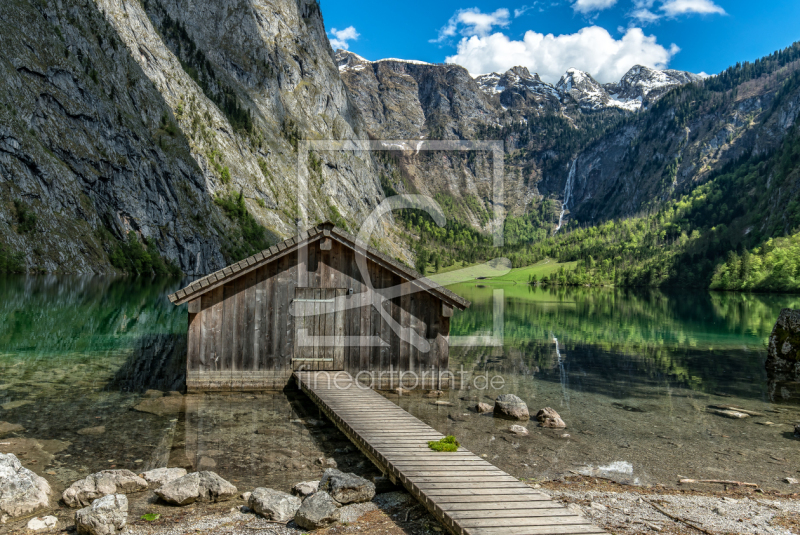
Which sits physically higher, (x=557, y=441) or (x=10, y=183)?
(x=10, y=183)

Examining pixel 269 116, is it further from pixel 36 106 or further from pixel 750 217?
pixel 750 217

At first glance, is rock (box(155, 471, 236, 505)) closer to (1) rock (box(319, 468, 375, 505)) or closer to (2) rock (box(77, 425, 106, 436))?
(1) rock (box(319, 468, 375, 505))

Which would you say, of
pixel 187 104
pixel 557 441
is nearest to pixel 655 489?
pixel 557 441

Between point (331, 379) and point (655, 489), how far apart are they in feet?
31.0

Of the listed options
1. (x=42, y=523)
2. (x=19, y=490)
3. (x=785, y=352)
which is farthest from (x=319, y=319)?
(x=785, y=352)

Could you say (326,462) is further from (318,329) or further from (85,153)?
(85,153)

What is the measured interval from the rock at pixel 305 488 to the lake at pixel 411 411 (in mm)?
808

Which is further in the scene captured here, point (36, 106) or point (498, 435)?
point (36, 106)

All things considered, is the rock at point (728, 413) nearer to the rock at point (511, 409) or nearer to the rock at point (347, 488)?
the rock at point (511, 409)

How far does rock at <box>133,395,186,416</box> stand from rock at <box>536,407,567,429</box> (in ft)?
31.9

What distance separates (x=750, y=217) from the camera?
19050 cm

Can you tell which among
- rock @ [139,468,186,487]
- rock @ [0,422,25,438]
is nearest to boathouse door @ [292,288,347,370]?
rock @ [0,422,25,438]

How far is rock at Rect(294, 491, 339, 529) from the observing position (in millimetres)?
7785

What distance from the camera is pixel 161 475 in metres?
9.70
